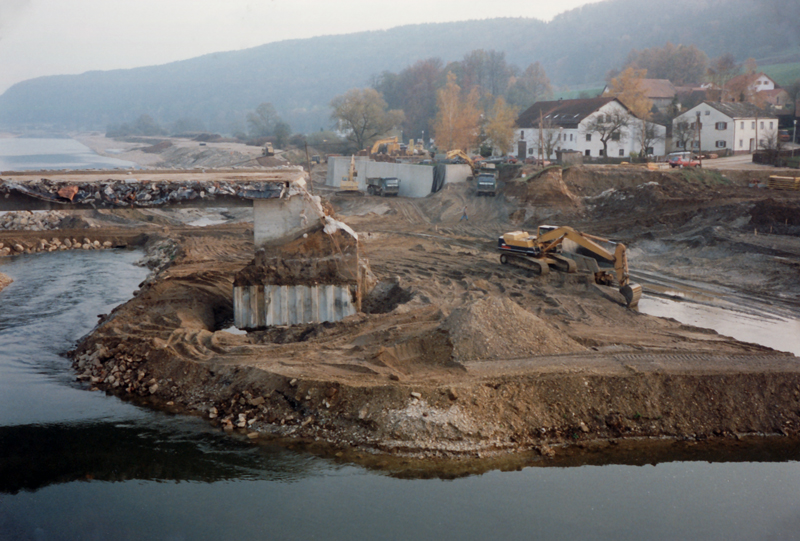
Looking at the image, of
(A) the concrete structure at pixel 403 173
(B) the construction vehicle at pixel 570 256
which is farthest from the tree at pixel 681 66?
(B) the construction vehicle at pixel 570 256

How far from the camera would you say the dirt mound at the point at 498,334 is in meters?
13.5

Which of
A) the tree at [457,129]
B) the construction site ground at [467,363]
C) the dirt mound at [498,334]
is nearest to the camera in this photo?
the construction site ground at [467,363]

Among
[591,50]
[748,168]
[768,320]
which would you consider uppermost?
[591,50]

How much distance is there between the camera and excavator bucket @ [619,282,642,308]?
1858cm

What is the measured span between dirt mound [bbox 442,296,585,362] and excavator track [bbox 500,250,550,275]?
6963 millimetres

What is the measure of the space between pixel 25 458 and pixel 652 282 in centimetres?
1964

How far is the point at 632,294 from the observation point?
18.5m

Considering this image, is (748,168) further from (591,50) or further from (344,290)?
(591,50)

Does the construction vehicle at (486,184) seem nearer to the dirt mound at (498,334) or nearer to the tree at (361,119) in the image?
the dirt mound at (498,334)

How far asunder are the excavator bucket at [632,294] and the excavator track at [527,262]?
327cm

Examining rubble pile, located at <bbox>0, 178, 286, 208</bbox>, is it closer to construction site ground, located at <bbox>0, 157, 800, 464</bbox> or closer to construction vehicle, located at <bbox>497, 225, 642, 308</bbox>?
construction site ground, located at <bbox>0, 157, 800, 464</bbox>

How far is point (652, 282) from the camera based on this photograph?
22406mm

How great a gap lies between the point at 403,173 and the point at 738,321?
31.5 metres

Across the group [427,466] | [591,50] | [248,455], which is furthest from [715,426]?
[591,50]
